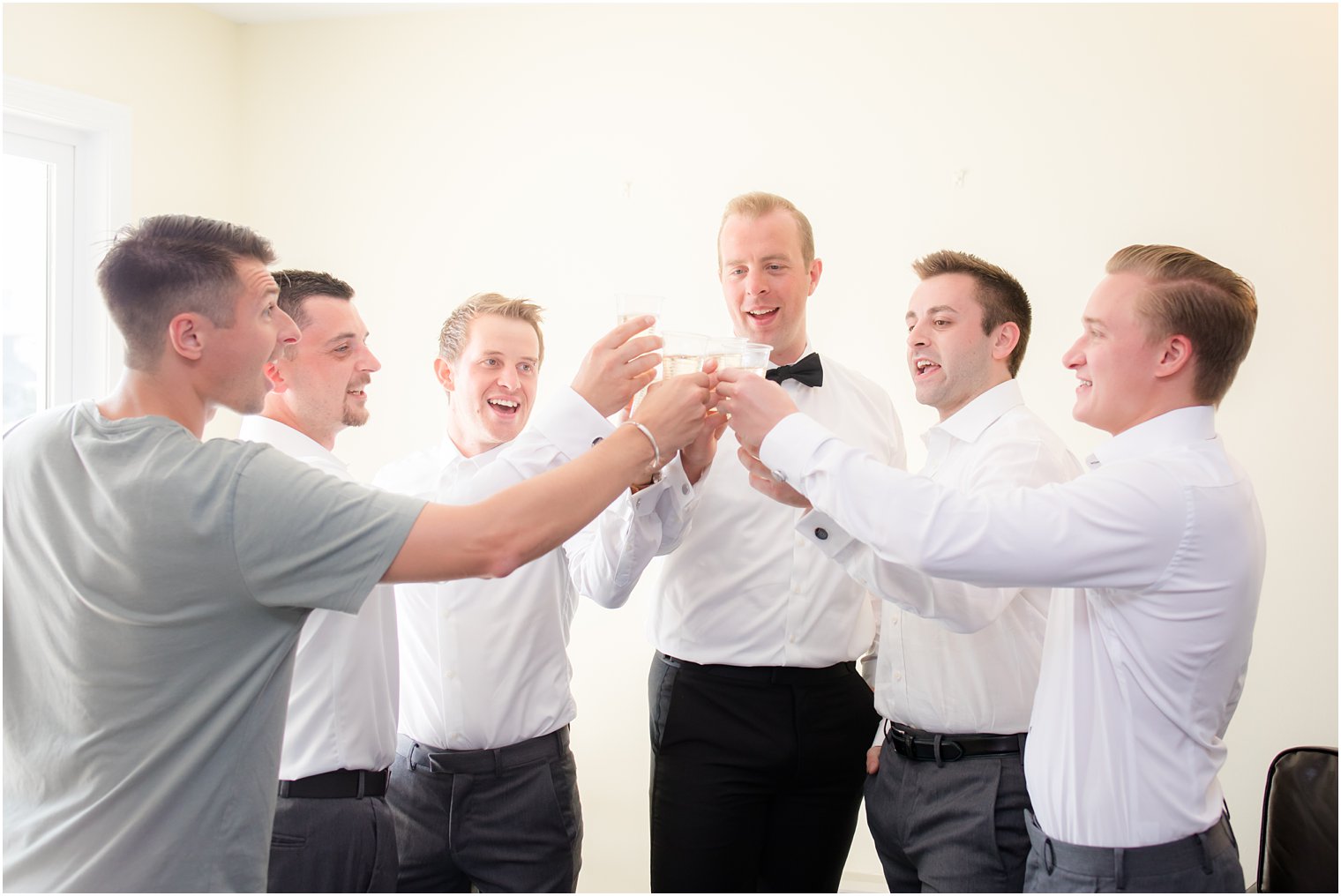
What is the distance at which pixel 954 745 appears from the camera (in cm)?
206

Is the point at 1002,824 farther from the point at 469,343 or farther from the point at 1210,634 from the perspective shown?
the point at 469,343

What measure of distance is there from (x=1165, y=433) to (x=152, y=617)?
5.06 ft

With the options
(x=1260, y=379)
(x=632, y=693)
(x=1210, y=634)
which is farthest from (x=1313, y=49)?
(x=632, y=693)

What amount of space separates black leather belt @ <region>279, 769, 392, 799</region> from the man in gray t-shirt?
39 cm

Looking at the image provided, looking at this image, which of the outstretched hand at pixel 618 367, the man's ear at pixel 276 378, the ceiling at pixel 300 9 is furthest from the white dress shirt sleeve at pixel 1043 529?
the ceiling at pixel 300 9

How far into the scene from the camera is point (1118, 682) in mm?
1684

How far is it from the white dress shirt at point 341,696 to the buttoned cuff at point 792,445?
776 millimetres

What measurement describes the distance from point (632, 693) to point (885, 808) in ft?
7.08

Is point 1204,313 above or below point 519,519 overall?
above

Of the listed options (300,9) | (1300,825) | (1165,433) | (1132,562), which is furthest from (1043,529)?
(300,9)

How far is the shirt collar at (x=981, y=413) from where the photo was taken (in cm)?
224

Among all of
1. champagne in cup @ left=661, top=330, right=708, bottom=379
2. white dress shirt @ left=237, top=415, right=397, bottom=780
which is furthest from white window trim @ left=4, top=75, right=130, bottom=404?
champagne in cup @ left=661, top=330, right=708, bottom=379

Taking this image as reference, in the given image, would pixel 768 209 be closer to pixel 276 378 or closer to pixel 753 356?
pixel 753 356

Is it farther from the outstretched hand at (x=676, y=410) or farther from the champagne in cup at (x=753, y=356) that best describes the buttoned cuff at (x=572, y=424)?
the champagne in cup at (x=753, y=356)
